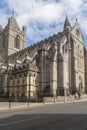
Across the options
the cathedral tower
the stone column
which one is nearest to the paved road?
the stone column

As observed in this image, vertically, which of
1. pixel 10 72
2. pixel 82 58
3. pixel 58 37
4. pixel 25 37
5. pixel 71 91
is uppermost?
pixel 25 37

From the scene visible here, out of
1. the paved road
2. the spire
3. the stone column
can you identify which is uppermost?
the spire

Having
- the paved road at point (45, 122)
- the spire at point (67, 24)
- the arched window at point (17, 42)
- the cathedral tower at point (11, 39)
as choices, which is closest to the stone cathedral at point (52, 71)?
the spire at point (67, 24)

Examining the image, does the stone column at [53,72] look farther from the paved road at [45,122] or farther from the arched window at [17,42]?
the arched window at [17,42]

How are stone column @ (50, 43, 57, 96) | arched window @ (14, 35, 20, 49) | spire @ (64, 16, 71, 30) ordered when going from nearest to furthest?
stone column @ (50, 43, 57, 96), spire @ (64, 16, 71, 30), arched window @ (14, 35, 20, 49)

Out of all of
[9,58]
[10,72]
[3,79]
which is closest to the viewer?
[10,72]

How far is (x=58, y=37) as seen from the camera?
179ft

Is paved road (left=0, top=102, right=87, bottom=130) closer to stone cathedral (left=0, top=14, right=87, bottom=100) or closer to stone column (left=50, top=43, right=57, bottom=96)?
stone cathedral (left=0, top=14, right=87, bottom=100)

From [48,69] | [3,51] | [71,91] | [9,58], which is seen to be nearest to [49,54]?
[48,69]

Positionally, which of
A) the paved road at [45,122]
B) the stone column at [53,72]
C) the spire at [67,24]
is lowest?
the paved road at [45,122]

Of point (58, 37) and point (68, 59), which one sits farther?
point (58, 37)

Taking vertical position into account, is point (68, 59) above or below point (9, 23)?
below

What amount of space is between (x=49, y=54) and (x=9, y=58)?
82.1 ft

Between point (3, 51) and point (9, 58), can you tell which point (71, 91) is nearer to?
point (9, 58)
